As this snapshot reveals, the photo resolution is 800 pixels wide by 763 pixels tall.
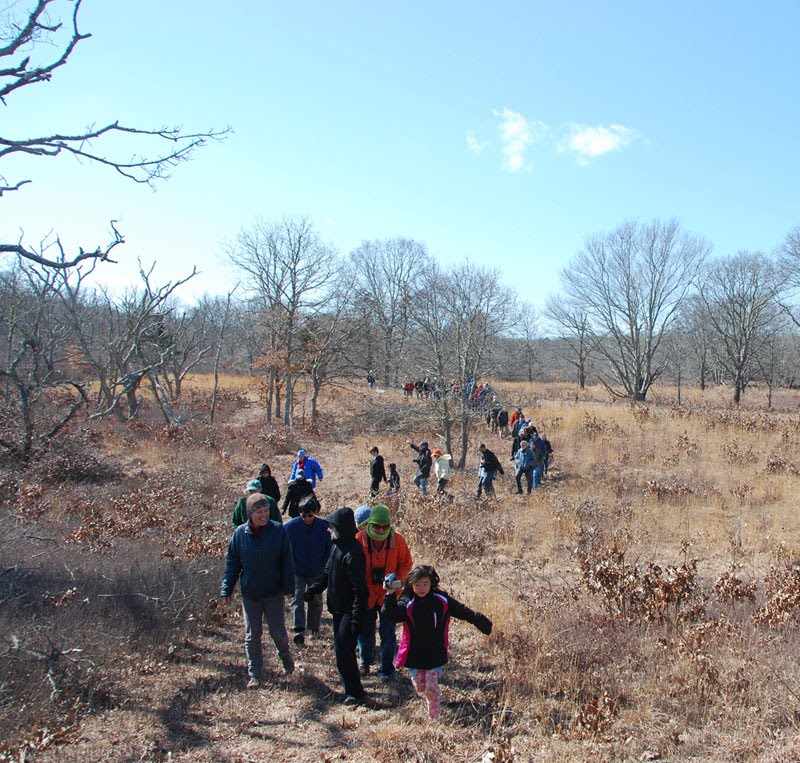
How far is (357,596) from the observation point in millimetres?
4750

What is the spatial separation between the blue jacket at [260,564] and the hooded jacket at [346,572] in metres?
0.38

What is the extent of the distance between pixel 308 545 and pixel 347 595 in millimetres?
1145

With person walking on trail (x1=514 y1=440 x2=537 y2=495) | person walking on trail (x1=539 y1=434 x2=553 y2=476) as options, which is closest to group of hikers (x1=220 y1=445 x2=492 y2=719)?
person walking on trail (x1=514 y1=440 x2=537 y2=495)

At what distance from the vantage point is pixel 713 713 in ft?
13.9

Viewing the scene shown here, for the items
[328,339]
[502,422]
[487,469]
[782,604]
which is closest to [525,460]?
[487,469]

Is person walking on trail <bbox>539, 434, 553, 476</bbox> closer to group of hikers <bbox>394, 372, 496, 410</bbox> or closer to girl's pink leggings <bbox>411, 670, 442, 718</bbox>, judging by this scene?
group of hikers <bbox>394, 372, 496, 410</bbox>

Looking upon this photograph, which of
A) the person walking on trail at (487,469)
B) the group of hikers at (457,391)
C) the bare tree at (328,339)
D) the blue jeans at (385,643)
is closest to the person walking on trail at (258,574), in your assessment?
the blue jeans at (385,643)

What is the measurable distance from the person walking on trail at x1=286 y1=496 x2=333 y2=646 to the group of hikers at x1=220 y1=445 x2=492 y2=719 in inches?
18.3

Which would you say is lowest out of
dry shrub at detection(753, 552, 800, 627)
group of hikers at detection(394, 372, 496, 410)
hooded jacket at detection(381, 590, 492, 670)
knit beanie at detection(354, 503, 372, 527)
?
dry shrub at detection(753, 552, 800, 627)

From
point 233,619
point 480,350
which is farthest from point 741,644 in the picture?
point 480,350

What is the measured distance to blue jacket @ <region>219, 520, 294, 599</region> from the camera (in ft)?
16.1

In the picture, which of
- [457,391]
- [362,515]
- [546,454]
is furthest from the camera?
[457,391]

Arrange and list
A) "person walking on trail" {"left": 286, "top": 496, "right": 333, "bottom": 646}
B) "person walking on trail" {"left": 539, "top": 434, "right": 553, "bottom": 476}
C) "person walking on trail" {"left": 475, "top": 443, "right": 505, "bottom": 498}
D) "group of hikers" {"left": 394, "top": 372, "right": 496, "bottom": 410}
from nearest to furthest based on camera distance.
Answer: "person walking on trail" {"left": 286, "top": 496, "right": 333, "bottom": 646} < "person walking on trail" {"left": 475, "top": 443, "right": 505, "bottom": 498} < "person walking on trail" {"left": 539, "top": 434, "right": 553, "bottom": 476} < "group of hikers" {"left": 394, "top": 372, "right": 496, "bottom": 410}

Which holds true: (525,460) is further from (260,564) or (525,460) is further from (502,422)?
(260,564)
